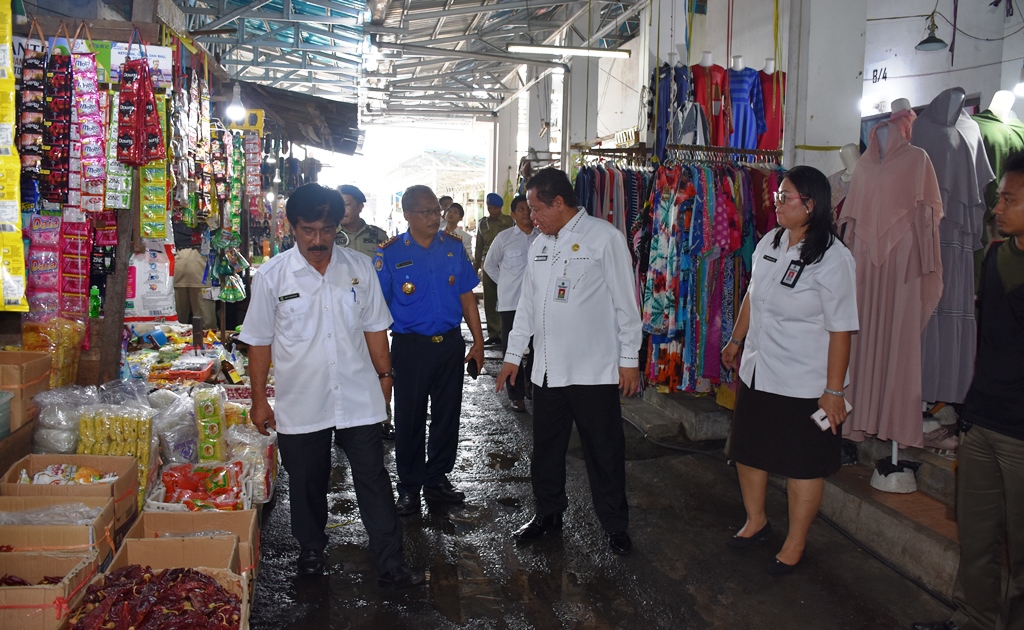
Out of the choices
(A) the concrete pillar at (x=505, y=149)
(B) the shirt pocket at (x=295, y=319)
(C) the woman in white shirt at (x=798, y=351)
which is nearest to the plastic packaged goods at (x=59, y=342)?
(B) the shirt pocket at (x=295, y=319)

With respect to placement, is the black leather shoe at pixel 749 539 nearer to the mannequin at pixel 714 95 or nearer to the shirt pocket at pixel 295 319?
the shirt pocket at pixel 295 319

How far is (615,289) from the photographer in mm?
3531

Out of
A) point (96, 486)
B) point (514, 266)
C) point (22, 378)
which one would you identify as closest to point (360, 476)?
point (96, 486)

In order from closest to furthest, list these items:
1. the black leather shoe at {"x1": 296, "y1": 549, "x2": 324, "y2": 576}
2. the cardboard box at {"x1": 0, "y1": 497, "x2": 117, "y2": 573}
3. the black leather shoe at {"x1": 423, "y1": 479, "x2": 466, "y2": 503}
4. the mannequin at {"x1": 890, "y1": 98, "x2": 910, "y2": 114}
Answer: the cardboard box at {"x1": 0, "y1": 497, "x2": 117, "y2": 573} < the black leather shoe at {"x1": 296, "y1": 549, "x2": 324, "y2": 576} < the mannequin at {"x1": 890, "y1": 98, "x2": 910, "y2": 114} < the black leather shoe at {"x1": 423, "y1": 479, "x2": 466, "y2": 503}

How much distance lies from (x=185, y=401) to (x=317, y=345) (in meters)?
1.38

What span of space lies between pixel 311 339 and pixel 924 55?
899cm

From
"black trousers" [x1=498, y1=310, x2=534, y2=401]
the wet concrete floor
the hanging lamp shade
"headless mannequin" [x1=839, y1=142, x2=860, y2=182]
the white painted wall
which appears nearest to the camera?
the wet concrete floor

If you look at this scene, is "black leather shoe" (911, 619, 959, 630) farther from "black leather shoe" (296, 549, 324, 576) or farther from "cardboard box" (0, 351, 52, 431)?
"cardboard box" (0, 351, 52, 431)

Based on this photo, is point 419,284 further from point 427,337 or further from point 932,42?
point 932,42

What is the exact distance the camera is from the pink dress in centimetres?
368

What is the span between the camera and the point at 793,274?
3.21 m

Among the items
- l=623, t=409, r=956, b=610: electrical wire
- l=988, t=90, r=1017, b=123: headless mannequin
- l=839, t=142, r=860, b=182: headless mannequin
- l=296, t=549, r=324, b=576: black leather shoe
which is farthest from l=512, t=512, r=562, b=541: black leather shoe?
l=988, t=90, r=1017, b=123: headless mannequin

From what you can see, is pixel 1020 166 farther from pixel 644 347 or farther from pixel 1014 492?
pixel 644 347

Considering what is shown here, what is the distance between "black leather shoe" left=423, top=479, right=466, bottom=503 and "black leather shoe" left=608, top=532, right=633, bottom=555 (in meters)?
1.00
